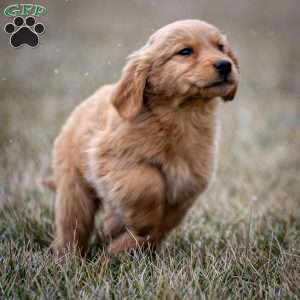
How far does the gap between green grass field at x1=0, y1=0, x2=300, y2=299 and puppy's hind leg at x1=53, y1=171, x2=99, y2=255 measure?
0.16 m

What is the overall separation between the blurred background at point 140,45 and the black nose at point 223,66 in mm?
1416

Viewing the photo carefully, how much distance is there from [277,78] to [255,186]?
549cm

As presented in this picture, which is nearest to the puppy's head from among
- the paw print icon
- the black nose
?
the black nose

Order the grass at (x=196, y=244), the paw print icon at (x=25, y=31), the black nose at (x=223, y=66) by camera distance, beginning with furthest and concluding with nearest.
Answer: the paw print icon at (x=25, y=31), the black nose at (x=223, y=66), the grass at (x=196, y=244)

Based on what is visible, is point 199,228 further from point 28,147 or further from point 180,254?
point 28,147

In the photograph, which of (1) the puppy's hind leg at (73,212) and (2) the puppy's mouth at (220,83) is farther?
(1) the puppy's hind leg at (73,212)

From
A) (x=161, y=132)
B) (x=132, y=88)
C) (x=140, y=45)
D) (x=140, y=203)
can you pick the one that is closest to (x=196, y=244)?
(x=140, y=203)

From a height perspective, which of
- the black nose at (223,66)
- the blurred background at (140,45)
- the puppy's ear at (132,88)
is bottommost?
the blurred background at (140,45)

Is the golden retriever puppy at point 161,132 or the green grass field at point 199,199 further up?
the golden retriever puppy at point 161,132

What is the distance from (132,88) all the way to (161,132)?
1.08 ft

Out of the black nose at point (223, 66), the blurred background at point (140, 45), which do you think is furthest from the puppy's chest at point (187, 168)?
the blurred background at point (140, 45)

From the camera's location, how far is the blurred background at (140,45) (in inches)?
231

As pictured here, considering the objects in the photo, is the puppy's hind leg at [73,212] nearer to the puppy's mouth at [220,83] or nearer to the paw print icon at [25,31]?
the paw print icon at [25,31]

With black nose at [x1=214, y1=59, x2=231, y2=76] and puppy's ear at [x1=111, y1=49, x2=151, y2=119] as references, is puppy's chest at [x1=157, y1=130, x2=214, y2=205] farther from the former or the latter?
black nose at [x1=214, y1=59, x2=231, y2=76]
